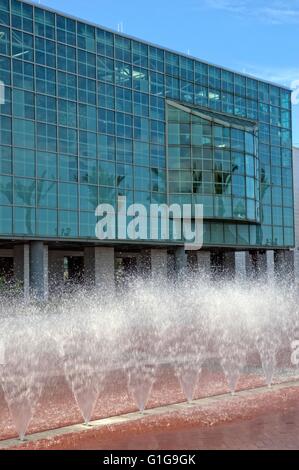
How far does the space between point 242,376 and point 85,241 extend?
3226 centimetres

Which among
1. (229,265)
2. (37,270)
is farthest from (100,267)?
(229,265)

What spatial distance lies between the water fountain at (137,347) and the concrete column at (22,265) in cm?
2100

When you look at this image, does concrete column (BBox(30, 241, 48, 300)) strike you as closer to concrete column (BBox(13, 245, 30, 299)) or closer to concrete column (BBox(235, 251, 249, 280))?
concrete column (BBox(13, 245, 30, 299))

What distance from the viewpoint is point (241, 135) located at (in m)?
54.6

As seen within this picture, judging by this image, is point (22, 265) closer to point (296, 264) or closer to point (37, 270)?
point (37, 270)

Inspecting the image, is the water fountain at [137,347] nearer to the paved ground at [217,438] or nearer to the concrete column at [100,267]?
the paved ground at [217,438]

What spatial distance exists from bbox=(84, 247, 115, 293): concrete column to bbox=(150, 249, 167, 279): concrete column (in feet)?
14.5

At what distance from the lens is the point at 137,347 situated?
17.9 metres

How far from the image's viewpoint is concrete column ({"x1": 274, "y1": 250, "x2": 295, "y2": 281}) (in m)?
63.0

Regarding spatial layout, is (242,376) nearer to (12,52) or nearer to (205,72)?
(12,52)

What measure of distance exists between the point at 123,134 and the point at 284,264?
23059mm

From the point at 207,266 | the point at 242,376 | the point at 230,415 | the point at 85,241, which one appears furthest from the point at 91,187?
the point at 230,415

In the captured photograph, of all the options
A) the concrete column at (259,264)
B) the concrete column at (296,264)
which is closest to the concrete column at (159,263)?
the concrete column at (259,264)

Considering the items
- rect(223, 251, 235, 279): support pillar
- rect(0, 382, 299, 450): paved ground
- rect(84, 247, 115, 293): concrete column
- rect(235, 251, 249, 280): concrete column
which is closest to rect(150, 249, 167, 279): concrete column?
rect(84, 247, 115, 293): concrete column
